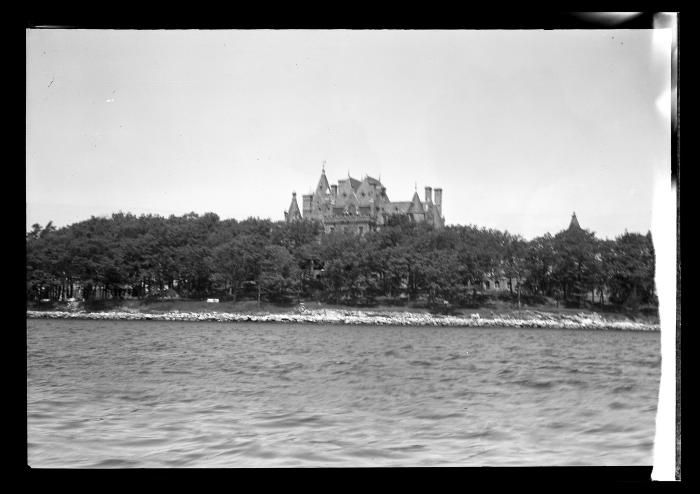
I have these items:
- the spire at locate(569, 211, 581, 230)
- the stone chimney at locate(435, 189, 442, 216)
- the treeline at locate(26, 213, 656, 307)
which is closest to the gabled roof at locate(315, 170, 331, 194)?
the treeline at locate(26, 213, 656, 307)

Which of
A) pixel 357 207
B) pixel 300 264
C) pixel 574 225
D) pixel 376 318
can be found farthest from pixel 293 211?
pixel 574 225

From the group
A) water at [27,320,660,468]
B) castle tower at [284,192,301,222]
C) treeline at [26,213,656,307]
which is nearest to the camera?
water at [27,320,660,468]

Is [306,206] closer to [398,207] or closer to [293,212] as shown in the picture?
[293,212]

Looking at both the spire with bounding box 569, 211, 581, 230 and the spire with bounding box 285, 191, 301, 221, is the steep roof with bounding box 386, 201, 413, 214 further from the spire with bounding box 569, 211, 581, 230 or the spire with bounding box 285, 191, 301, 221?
the spire with bounding box 569, 211, 581, 230

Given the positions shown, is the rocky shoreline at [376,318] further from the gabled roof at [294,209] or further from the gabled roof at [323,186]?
the gabled roof at [323,186]
